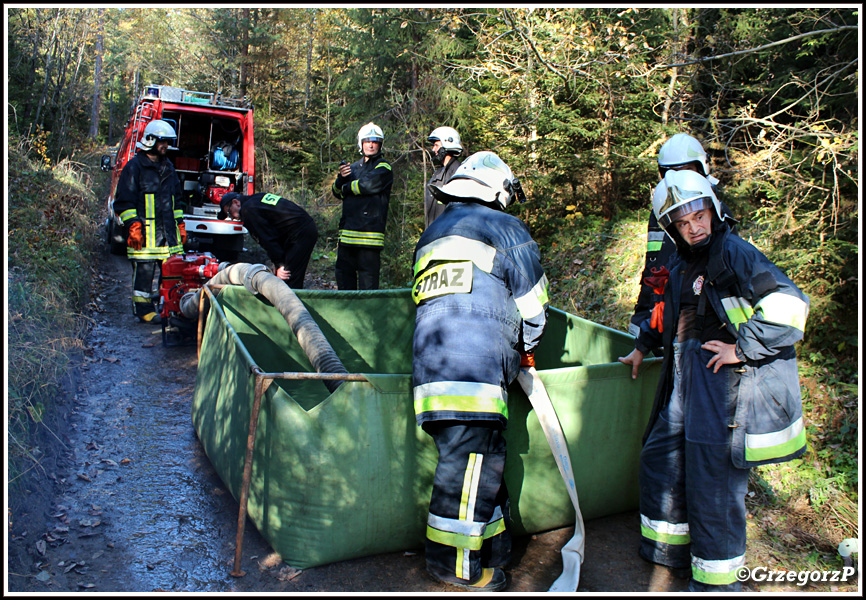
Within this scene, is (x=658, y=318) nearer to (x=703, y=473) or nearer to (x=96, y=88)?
(x=703, y=473)

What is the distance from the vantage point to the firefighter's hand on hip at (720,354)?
2.82 meters

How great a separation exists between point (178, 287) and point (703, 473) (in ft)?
17.8

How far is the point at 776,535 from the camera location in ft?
12.7

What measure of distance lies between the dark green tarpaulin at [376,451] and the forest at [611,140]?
127 centimetres

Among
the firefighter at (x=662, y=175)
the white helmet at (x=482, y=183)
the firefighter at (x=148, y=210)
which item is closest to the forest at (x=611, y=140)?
the firefighter at (x=148, y=210)

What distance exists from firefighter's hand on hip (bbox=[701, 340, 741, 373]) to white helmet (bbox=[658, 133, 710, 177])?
5.36 ft

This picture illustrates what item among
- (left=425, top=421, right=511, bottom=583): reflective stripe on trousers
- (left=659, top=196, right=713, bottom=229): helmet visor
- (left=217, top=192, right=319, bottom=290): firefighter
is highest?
(left=659, top=196, right=713, bottom=229): helmet visor

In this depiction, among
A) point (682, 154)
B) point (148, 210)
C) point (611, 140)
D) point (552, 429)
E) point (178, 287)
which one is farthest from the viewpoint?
point (611, 140)

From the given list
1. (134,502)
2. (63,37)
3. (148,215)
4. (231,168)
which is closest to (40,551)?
(134,502)

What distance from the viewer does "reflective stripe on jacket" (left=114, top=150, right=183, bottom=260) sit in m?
6.99

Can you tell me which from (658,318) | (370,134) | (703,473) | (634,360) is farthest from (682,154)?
(370,134)

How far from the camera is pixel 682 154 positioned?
13.4ft

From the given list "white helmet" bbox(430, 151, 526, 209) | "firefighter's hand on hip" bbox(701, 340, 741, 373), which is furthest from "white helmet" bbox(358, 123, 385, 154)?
"firefighter's hand on hip" bbox(701, 340, 741, 373)

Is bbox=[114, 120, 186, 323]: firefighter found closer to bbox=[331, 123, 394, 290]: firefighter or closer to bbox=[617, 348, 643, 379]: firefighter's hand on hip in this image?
bbox=[331, 123, 394, 290]: firefighter
